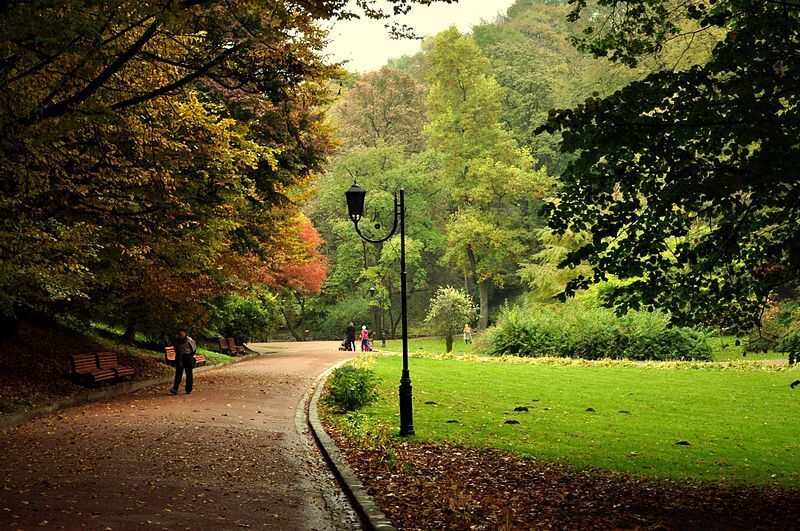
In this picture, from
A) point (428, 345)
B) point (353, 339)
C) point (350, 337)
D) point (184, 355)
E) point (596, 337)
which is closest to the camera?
point (184, 355)

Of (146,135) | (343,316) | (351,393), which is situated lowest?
(351,393)

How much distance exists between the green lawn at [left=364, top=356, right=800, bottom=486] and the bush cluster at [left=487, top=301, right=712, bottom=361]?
13.9 feet

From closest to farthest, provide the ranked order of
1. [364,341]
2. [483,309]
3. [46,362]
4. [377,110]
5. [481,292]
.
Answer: [46,362], [364,341], [483,309], [481,292], [377,110]

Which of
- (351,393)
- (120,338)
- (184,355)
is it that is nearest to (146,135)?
(351,393)

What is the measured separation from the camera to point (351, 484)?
8.25 metres

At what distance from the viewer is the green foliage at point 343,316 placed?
5356 cm

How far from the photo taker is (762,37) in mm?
7199

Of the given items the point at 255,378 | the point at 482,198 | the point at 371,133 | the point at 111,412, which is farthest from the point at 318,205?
the point at 111,412

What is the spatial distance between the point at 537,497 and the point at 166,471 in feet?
14.0

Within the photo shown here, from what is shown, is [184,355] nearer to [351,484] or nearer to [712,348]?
[351,484]

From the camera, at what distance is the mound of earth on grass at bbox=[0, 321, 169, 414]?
1404 cm

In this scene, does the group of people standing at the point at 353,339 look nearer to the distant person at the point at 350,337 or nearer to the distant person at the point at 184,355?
the distant person at the point at 350,337

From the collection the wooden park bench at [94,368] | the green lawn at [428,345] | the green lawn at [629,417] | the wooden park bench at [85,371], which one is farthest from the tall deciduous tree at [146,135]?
the green lawn at [428,345]

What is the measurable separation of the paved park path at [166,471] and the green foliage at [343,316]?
38428 millimetres
